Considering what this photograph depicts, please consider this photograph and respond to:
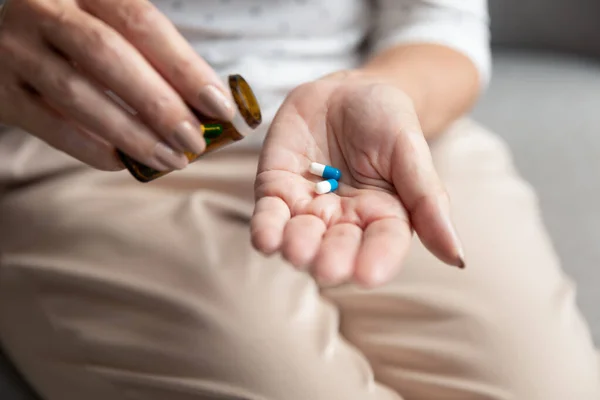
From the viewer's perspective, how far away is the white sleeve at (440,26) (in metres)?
0.64

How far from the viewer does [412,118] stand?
440 mm

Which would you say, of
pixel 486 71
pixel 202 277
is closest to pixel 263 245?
pixel 202 277

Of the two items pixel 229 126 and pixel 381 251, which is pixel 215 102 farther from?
pixel 381 251

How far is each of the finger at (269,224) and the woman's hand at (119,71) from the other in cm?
7

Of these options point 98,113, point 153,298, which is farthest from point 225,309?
point 98,113

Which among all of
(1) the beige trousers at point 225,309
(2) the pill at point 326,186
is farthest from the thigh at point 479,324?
(2) the pill at point 326,186

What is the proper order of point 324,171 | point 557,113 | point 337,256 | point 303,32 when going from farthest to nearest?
point 557,113 < point 303,32 < point 324,171 < point 337,256

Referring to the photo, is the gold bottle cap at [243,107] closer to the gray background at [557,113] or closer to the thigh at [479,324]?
the thigh at [479,324]

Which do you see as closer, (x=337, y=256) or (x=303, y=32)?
A: (x=337, y=256)

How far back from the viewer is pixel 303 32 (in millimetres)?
610

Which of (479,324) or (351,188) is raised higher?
(351,188)

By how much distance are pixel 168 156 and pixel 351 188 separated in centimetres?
12

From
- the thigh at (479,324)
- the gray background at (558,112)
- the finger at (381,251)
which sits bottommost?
the gray background at (558,112)

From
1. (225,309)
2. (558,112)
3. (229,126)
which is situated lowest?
(558,112)
